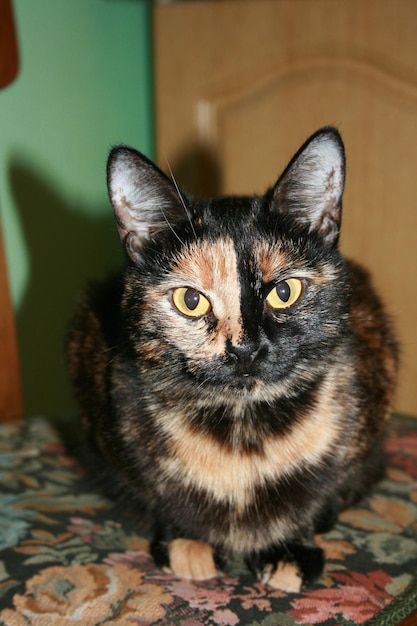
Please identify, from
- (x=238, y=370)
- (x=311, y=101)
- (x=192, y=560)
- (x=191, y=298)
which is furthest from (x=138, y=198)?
(x=311, y=101)

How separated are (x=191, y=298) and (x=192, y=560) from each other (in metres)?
0.34

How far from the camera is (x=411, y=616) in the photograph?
2.47 feet

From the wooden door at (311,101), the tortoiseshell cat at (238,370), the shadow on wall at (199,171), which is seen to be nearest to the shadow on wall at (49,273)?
the shadow on wall at (199,171)

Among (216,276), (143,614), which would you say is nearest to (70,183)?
(216,276)

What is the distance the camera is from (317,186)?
846 millimetres

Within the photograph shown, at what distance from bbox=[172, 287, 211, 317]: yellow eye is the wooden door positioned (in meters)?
0.85

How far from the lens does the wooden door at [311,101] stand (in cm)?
145

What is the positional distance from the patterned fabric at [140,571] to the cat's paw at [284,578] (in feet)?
0.04

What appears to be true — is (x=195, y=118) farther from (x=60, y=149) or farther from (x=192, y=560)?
(x=192, y=560)

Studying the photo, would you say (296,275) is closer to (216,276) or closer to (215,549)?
(216,276)

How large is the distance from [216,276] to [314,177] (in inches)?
6.9

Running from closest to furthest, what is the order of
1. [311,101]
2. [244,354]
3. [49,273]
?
[244,354], [311,101], [49,273]

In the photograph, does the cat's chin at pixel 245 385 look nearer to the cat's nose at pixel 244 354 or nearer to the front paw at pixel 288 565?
the cat's nose at pixel 244 354

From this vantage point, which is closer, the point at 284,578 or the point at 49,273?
the point at 284,578
